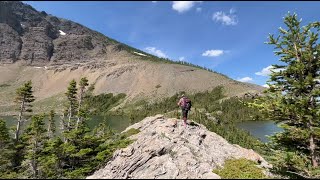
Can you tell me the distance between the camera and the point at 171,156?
2292 cm

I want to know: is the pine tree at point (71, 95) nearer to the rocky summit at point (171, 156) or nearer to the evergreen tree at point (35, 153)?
the evergreen tree at point (35, 153)

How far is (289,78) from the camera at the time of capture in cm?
2111

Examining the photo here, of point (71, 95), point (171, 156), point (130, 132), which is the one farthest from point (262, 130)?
point (171, 156)

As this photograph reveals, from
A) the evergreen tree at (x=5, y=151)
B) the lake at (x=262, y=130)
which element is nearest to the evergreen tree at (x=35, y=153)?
the evergreen tree at (x=5, y=151)

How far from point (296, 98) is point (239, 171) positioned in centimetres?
588

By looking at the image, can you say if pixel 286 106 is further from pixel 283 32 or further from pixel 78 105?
pixel 78 105

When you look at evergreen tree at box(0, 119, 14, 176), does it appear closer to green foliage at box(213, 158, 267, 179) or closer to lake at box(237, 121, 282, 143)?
green foliage at box(213, 158, 267, 179)

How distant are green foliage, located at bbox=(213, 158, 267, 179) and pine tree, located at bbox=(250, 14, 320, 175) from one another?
75.6 inches

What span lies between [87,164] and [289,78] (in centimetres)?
1733

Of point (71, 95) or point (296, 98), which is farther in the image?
point (71, 95)

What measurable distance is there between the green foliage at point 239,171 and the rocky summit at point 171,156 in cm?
60

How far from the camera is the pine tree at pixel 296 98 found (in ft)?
65.3

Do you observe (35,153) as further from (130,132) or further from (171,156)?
(171,156)

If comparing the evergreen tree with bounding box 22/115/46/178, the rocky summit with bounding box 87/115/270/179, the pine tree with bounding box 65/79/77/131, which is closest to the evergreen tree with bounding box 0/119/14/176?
the evergreen tree with bounding box 22/115/46/178
